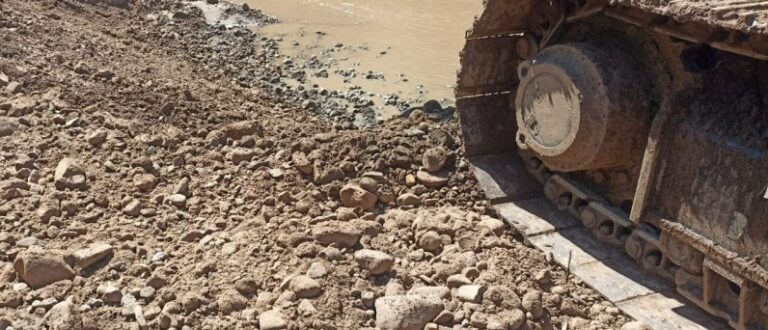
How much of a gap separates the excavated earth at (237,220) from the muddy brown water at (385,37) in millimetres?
1726

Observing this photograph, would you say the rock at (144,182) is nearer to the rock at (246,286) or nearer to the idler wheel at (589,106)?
the rock at (246,286)

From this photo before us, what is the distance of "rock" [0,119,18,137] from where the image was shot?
6359 mm

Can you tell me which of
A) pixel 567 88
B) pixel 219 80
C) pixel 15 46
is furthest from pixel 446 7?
pixel 567 88

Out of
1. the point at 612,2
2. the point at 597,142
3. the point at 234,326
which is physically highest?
the point at 612,2

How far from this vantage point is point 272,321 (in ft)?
14.6

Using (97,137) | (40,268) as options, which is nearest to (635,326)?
(40,268)

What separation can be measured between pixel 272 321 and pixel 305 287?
30cm

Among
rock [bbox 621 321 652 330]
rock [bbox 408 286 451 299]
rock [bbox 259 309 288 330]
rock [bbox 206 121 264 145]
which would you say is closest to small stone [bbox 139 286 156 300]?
rock [bbox 259 309 288 330]

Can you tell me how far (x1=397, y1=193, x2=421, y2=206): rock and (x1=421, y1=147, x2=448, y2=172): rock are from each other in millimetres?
302

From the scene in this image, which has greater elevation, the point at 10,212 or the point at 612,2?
the point at 612,2

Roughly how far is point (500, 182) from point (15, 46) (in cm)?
467

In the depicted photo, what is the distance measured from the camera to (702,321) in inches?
187

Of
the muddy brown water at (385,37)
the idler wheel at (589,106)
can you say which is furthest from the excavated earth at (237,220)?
the muddy brown water at (385,37)

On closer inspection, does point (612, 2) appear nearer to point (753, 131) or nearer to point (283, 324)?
point (753, 131)
